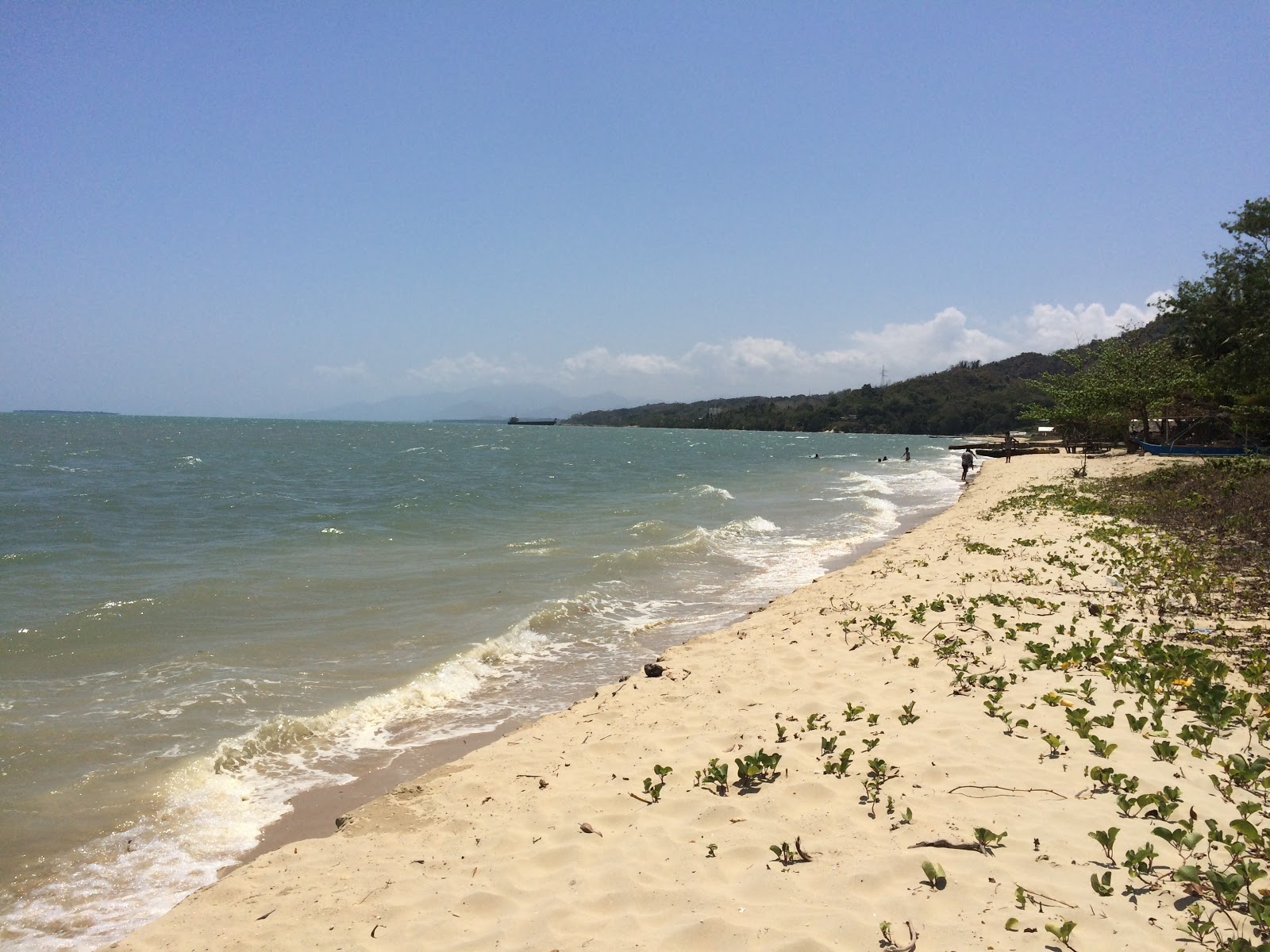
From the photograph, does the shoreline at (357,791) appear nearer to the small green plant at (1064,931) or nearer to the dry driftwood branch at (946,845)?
the dry driftwood branch at (946,845)

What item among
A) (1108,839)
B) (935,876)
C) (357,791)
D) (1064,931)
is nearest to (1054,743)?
(1108,839)

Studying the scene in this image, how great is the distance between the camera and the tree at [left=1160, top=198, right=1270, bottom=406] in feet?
84.8

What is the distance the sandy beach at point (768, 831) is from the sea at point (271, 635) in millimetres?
1235

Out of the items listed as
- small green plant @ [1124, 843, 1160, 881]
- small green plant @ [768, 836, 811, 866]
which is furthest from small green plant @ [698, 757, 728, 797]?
small green plant @ [1124, 843, 1160, 881]

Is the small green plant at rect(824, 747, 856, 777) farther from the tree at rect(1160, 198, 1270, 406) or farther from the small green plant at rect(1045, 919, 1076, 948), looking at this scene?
the tree at rect(1160, 198, 1270, 406)

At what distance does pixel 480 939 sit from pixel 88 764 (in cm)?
537

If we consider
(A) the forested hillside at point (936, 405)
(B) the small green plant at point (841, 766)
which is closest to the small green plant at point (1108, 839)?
(B) the small green plant at point (841, 766)

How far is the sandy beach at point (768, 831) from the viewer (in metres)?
3.44

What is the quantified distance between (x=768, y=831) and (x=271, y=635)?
910cm

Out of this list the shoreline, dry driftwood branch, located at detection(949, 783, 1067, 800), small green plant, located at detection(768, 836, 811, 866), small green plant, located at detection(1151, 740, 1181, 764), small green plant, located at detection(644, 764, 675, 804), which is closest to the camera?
small green plant, located at detection(768, 836, 811, 866)

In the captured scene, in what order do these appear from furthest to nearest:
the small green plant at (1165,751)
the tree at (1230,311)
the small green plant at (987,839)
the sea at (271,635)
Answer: the tree at (1230,311) < the sea at (271,635) < the small green plant at (1165,751) < the small green plant at (987,839)

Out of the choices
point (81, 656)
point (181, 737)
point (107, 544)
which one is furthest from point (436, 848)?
point (107, 544)

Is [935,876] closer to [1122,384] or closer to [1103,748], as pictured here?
[1103,748]

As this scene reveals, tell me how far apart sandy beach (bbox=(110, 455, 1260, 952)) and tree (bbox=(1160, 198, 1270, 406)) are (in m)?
24.3
